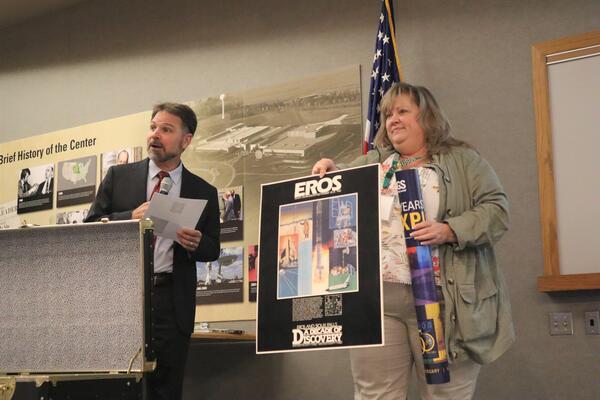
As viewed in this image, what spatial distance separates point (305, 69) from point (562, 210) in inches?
73.7

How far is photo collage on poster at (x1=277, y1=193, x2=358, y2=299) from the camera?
7.69 ft

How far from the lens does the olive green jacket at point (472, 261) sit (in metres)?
2.41

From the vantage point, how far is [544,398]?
3768 mm

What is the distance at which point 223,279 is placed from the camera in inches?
194

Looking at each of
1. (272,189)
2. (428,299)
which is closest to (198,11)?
(272,189)

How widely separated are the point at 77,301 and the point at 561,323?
259 centimetres

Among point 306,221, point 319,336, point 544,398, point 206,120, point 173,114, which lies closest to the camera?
point 319,336

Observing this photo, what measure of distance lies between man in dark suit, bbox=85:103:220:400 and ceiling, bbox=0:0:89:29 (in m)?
3.30

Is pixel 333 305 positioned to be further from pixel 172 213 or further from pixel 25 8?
pixel 25 8

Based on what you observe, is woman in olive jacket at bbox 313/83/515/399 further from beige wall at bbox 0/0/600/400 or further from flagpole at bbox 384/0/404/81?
flagpole at bbox 384/0/404/81

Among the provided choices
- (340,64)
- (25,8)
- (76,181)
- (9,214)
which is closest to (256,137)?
(340,64)

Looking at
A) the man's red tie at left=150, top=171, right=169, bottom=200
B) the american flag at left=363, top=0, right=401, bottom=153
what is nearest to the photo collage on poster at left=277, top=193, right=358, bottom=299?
the man's red tie at left=150, top=171, right=169, bottom=200

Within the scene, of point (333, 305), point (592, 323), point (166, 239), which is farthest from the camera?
point (592, 323)

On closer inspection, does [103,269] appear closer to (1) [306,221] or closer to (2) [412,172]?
(1) [306,221]
